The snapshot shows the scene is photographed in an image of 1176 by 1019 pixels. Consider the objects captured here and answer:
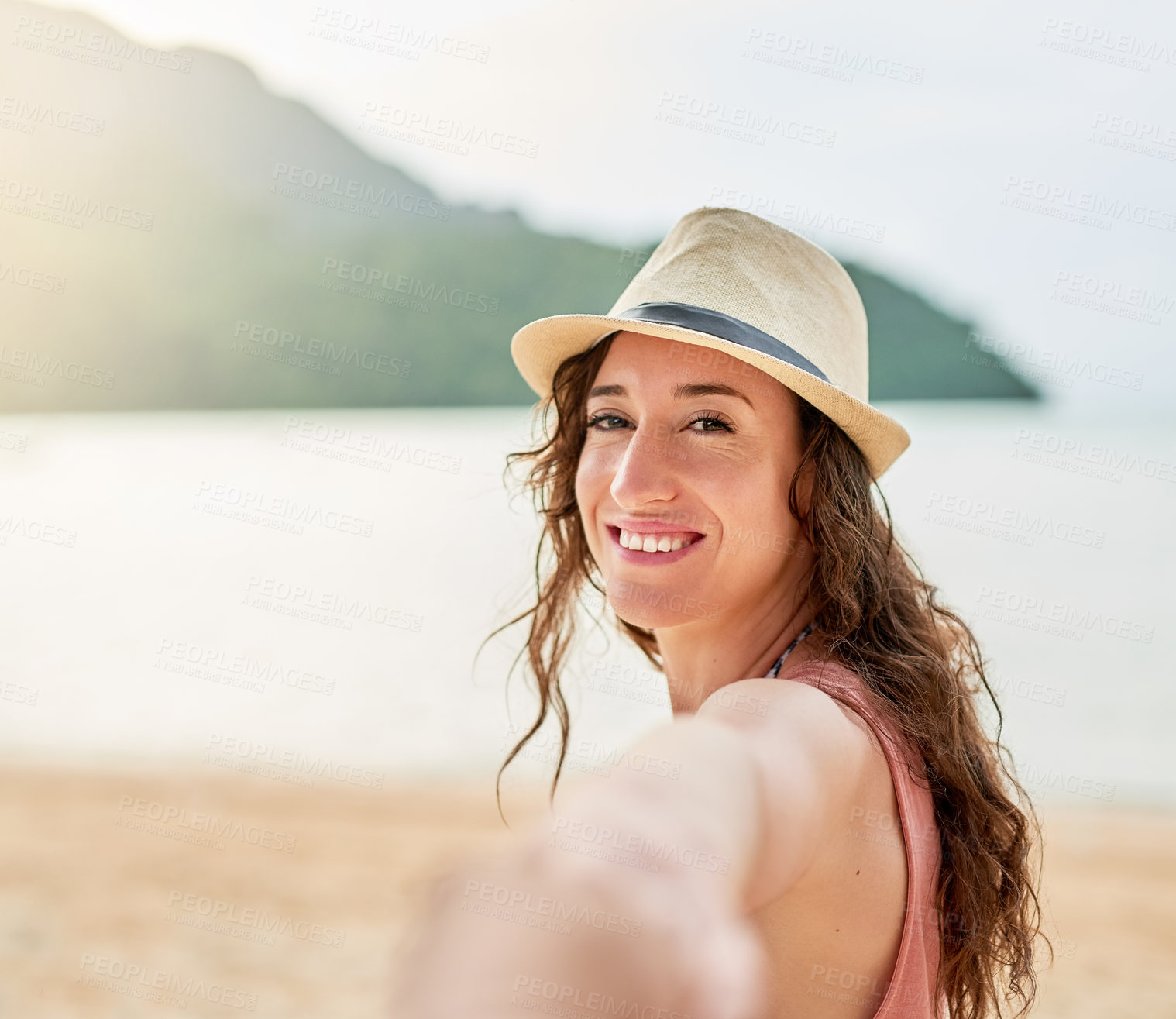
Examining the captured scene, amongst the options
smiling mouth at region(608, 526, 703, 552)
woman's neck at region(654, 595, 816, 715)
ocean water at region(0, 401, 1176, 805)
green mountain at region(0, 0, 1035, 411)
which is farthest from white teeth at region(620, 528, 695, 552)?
green mountain at region(0, 0, 1035, 411)

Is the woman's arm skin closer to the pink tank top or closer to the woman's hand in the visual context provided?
the woman's hand

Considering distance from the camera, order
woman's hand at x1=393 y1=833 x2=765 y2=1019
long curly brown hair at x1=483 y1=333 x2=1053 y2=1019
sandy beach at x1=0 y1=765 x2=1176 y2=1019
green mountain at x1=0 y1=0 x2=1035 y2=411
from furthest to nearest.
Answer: green mountain at x1=0 y1=0 x2=1035 y2=411
sandy beach at x1=0 y1=765 x2=1176 y2=1019
long curly brown hair at x1=483 y1=333 x2=1053 y2=1019
woman's hand at x1=393 y1=833 x2=765 y2=1019

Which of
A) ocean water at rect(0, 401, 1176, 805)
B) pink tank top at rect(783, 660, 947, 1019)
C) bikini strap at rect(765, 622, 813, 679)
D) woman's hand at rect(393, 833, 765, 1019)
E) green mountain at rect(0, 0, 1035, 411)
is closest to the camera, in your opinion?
woman's hand at rect(393, 833, 765, 1019)

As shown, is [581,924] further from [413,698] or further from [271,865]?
[413,698]

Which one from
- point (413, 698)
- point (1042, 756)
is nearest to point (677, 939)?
point (1042, 756)

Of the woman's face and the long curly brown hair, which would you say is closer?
the long curly brown hair

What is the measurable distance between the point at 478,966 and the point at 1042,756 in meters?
10.1

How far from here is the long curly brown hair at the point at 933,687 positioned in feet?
5.38

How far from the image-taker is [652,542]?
1.91m

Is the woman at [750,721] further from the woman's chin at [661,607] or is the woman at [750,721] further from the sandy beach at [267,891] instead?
the sandy beach at [267,891]

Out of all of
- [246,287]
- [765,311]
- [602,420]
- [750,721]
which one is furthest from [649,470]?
[246,287]

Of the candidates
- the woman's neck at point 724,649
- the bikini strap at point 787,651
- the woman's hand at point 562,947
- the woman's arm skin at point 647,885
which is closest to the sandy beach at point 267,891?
the woman's neck at point 724,649

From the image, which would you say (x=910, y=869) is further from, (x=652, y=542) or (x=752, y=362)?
(x=752, y=362)

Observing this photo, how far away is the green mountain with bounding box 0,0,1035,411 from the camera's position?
62.8m
